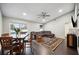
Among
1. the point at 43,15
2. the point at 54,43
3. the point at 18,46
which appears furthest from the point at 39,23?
the point at 18,46

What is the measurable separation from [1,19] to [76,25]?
157 cm

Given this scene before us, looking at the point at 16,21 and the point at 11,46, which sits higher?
the point at 16,21

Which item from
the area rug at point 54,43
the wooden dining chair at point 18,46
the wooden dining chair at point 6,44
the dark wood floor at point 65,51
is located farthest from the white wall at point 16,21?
the dark wood floor at point 65,51

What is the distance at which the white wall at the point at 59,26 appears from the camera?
2.36m

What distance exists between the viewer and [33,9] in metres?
2.40

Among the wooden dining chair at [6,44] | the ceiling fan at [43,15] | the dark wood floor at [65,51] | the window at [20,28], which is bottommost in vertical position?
the dark wood floor at [65,51]

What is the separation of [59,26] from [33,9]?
0.66 m

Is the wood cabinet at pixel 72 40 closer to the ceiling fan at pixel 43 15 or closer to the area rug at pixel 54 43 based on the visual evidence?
the area rug at pixel 54 43

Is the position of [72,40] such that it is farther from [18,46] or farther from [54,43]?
[18,46]

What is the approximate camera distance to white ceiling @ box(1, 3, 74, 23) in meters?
2.34

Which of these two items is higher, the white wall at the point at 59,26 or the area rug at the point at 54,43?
the white wall at the point at 59,26

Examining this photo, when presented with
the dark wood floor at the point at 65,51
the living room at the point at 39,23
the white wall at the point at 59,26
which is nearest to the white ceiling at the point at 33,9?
the living room at the point at 39,23

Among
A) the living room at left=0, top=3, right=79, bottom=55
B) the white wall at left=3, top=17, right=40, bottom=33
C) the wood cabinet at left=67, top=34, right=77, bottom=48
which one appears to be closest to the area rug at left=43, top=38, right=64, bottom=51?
the living room at left=0, top=3, right=79, bottom=55
